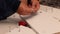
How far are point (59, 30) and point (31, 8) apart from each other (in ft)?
0.57

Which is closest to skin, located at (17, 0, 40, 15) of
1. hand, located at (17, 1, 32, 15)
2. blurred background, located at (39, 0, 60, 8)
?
hand, located at (17, 1, 32, 15)

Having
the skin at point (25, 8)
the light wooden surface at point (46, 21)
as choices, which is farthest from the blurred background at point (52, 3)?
the skin at point (25, 8)

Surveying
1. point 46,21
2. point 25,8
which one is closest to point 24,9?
point 25,8

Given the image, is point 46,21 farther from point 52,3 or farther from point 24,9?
point 52,3

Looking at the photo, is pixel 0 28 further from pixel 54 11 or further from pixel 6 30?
pixel 54 11

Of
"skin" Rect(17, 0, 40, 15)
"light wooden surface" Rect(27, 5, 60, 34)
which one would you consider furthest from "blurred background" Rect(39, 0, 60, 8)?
"skin" Rect(17, 0, 40, 15)

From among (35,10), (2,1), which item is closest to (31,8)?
(35,10)

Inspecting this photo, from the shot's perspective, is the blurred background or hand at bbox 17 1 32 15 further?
the blurred background

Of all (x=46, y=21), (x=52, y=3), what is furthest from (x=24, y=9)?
(x=52, y=3)

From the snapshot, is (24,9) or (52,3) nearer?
(24,9)

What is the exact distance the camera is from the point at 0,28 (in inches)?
25.8

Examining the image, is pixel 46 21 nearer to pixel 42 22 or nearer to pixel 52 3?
pixel 42 22

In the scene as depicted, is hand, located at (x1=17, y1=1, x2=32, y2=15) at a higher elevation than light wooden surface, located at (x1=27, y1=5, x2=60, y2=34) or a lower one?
higher

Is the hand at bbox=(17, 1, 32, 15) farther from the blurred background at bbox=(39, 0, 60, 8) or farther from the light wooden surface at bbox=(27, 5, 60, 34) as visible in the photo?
the blurred background at bbox=(39, 0, 60, 8)
